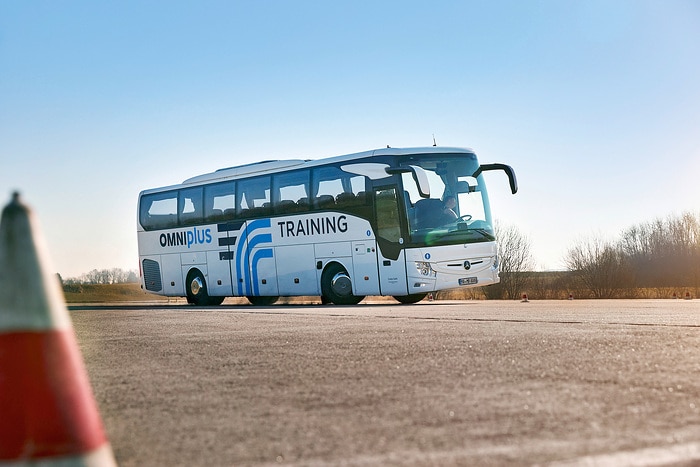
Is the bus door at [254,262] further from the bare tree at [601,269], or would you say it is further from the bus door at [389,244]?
the bare tree at [601,269]

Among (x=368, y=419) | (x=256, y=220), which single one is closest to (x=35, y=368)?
(x=368, y=419)

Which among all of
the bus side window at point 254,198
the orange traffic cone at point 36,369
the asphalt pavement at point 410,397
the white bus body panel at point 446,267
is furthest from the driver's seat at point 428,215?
the orange traffic cone at point 36,369

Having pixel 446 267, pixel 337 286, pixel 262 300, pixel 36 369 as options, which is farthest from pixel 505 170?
pixel 36 369

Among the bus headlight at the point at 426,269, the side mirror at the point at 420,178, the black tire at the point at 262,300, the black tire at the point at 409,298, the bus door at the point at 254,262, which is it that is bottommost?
the black tire at the point at 409,298

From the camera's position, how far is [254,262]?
87.9ft

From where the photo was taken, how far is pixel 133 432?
479 cm

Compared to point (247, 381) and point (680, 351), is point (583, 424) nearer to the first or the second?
point (247, 381)

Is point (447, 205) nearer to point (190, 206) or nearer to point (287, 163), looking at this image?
point (287, 163)

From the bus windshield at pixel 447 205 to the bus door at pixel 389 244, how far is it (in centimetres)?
Result: 37

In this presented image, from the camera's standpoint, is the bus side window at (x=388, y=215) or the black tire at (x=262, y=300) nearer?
the bus side window at (x=388, y=215)

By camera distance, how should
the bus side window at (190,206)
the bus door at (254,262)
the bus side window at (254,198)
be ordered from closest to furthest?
the bus side window at (254,198) → the bus door at (254,262) → the bus side window at (190,206)

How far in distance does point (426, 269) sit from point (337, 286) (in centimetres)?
292

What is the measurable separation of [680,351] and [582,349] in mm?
840

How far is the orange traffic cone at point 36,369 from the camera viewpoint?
3162mm
